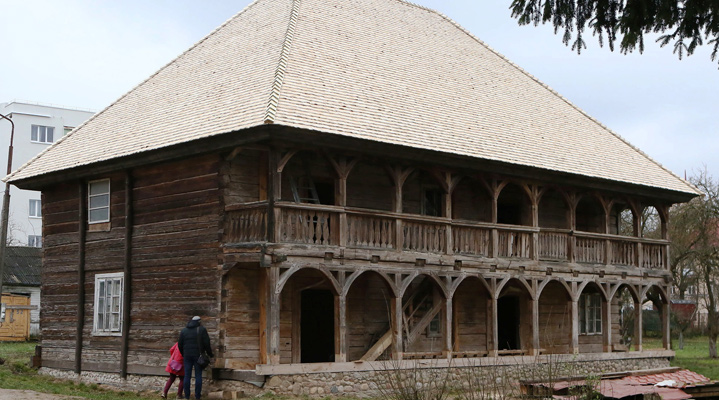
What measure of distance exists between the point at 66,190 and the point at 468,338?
39.5ft

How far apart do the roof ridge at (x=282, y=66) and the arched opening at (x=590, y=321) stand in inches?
487

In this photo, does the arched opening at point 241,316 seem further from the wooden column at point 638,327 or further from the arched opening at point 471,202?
the wooden column at point 638,327

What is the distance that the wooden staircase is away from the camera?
78.9 feet

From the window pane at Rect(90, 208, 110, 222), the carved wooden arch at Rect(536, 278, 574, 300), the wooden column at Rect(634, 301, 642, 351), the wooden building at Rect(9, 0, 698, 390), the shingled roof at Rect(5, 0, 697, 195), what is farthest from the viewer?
the wooden column at Rect(634, 301, 642, 351)

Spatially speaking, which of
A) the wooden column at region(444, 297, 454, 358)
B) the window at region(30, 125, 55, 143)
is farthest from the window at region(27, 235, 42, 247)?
the wooden column at region(444, 297, 454, 358)

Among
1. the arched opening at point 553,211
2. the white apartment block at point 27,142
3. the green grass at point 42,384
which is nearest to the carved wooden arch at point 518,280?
the arched opening at point 553,211

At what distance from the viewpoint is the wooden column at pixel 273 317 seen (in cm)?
2111

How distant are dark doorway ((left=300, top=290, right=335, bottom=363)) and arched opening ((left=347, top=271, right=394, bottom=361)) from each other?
0.71 metres

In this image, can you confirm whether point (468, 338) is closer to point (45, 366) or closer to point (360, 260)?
point (360, 260)

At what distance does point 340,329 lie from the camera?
22.4m

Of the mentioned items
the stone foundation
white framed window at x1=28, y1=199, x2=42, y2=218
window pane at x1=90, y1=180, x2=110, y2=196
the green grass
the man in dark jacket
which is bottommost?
the green grass

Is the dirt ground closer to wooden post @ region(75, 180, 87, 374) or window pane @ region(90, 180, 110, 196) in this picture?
wooden post @ region(75, 180, 87, 374)

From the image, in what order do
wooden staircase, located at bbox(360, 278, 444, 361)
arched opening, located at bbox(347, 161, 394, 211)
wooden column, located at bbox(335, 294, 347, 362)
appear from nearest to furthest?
wooden column, located at bbox(335, 294, 347, 362)
wooden staircase, located at bbox(360, 278, 444, 361)
arched opening, located at bbox(347, 161, 394, 211)

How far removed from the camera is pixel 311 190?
77.3 ft
